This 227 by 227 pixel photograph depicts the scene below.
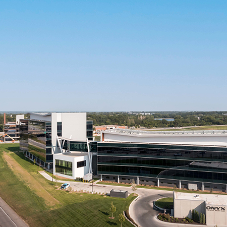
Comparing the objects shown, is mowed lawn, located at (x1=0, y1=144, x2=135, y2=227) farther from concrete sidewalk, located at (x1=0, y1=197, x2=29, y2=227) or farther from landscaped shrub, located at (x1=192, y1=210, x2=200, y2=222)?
landscaped shrub, located at (x1=192, y1=210, x2=200, y2=222)

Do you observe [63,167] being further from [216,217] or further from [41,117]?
[216,217]

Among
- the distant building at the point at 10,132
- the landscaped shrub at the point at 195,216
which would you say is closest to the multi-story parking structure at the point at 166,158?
the landscaped shrub at the point at 195,216

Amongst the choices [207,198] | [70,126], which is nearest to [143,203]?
[207,198]

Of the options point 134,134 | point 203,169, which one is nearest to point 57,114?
point 134,134

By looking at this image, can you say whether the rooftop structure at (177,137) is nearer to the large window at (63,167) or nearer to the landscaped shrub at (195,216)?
the large window at (63,167)

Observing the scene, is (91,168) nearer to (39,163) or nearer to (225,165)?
(39,163)

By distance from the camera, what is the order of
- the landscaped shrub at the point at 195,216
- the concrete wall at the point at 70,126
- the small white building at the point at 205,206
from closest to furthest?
the small white building at the point at 205,206 → the landscaped shrub at the point at 195,216 → the concrete wall at the point at 70,126

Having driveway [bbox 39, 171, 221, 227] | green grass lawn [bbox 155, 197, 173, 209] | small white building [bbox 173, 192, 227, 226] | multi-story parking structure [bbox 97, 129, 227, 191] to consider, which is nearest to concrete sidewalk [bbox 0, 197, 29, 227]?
driveway [bbox 39, 171, 221, 227]
